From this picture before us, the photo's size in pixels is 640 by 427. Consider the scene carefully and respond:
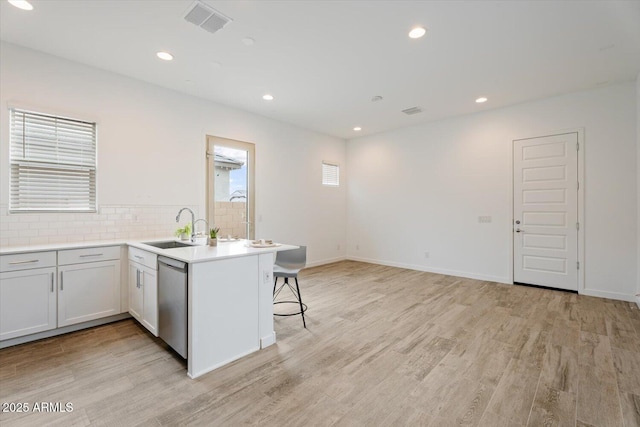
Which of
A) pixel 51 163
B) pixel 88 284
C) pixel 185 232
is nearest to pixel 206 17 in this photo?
pixel 185 232

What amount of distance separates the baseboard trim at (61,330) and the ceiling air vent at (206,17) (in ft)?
10.8

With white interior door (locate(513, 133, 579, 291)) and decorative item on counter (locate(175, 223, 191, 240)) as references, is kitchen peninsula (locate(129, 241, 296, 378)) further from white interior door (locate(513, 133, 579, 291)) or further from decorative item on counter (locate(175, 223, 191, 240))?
white interior door (locate(513, 133, 579, 291))

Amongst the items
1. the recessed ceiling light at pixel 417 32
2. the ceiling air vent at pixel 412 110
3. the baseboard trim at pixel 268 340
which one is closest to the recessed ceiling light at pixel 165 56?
the recessed ceiling light at pixel 417 32

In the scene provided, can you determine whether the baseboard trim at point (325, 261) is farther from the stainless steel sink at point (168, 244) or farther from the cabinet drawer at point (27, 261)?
the cabinet drawer at point (27, 261)

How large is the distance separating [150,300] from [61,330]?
1.08 metres

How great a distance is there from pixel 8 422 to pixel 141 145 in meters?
3.17

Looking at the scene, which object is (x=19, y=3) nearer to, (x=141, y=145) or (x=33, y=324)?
(x=141, y=145)

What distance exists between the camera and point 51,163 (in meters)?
3.29

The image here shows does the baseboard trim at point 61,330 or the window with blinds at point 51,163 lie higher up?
the window with blinds at point 51,163

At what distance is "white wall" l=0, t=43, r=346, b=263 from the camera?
10.3 ft

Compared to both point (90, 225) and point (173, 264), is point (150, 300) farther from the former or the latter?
point (90, 225)

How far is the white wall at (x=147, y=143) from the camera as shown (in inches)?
124

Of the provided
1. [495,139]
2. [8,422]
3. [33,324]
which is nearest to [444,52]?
[495,139]

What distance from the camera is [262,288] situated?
107 inches
